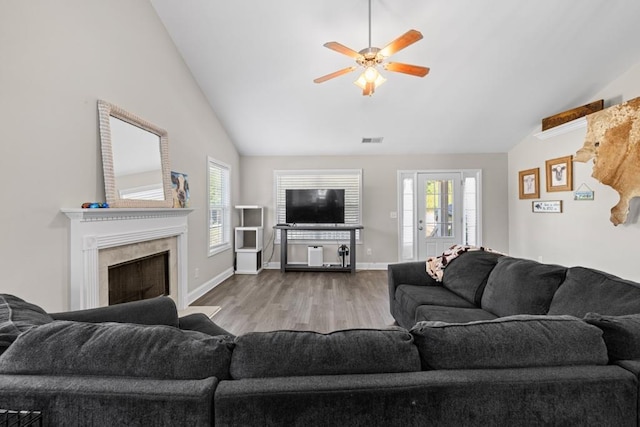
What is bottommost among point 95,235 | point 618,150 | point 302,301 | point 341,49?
point 302,301

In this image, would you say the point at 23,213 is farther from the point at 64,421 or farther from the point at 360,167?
the point at 360,167

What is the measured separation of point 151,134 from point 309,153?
3.35 metres

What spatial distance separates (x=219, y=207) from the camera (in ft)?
16.9

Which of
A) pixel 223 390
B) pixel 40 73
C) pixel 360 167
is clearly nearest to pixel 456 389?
pixel 223 390

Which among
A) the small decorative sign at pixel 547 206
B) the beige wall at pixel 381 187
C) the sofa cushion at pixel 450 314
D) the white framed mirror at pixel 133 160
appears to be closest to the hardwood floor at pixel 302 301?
the beige wall at pixel 381 187

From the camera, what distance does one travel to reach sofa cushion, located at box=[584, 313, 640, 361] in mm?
982

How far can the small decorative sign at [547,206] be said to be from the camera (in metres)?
4.68

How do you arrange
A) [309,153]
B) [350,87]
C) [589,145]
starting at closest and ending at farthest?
[589,145] → [350,87] → [309,153]

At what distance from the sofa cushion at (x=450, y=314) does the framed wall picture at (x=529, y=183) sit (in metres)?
3.95

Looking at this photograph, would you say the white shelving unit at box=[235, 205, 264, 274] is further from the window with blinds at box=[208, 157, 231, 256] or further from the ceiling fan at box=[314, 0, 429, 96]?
the ceiling fan at box=[314, 0, 429, 96]

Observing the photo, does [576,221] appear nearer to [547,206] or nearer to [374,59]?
[547,206]

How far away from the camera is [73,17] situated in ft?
7.40

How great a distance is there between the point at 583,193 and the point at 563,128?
1.01m

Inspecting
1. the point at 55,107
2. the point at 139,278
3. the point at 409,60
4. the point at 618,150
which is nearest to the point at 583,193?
the point at 618,150
